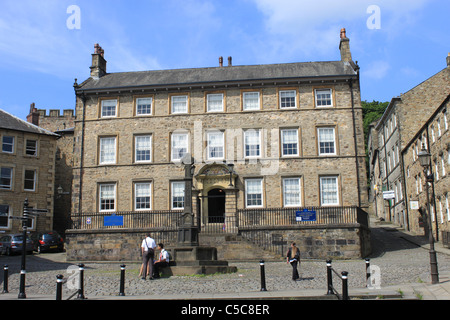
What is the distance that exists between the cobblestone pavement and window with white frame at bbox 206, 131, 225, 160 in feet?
28.9

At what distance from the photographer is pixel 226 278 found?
1614cm

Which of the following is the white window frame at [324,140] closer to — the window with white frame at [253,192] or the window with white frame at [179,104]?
the window with white frame at [253,192]

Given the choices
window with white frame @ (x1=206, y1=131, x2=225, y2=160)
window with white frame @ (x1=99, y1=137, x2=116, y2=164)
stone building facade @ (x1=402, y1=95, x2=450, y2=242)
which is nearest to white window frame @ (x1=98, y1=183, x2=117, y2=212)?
window with white frame @ (x1=99, y1=137, x2=116, y2=164)

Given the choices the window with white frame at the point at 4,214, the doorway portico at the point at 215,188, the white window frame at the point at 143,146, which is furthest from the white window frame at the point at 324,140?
the window with white frame at the point at 4,214

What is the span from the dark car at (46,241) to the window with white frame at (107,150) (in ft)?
18.5

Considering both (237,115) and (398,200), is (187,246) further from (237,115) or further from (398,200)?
(398,200)

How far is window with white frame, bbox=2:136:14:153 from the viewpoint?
35.8 m

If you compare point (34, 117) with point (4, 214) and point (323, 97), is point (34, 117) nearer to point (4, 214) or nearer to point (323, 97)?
point (4, 214)

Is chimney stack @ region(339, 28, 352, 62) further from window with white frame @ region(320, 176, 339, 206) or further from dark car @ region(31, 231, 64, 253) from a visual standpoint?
dark car @ region(31, 231, 64, 253)

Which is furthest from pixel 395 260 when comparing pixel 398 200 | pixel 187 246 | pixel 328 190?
→ pixel 398 200

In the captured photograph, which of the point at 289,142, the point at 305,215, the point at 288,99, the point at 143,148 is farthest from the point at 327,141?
the point at 143,148

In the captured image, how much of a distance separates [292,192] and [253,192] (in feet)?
7.83

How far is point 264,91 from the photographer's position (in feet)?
98.1

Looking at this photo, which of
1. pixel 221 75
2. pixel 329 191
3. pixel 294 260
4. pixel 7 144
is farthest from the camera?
pixel 7 144
